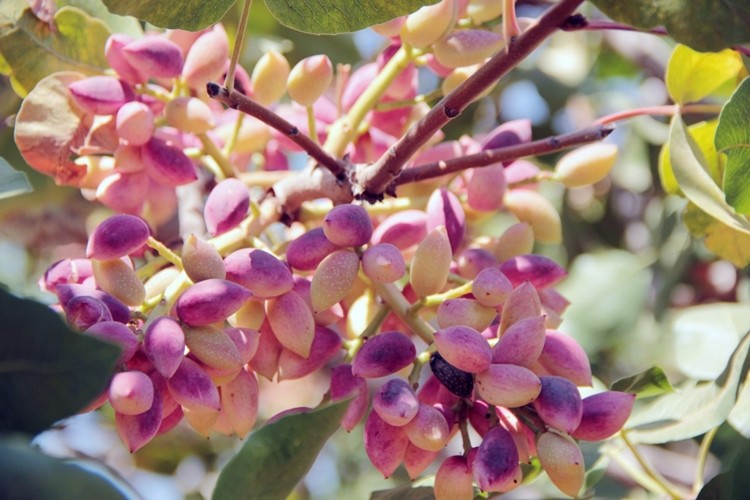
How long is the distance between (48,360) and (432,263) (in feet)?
1.22

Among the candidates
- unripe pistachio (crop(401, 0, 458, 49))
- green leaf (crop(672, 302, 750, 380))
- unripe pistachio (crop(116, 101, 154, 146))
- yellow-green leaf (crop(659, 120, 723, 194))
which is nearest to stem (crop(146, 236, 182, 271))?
unripe pistachio (crop(116, 101, 154, 146))

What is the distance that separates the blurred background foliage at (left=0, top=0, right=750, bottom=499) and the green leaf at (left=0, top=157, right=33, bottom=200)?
57 cm

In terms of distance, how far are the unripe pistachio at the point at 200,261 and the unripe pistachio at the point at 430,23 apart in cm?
33

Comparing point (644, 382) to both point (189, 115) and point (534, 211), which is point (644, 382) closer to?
point (534, 211)

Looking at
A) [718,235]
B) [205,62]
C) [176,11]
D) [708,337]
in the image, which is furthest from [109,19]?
[708,337]

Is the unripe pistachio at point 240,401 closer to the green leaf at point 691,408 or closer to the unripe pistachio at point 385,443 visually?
the unripe pistachio at point 385,443

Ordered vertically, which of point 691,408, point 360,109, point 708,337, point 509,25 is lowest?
point 708,337

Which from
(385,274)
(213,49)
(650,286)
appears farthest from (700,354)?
(213,49)

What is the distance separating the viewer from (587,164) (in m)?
1.07

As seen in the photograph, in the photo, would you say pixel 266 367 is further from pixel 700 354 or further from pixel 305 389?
pixel 305 389

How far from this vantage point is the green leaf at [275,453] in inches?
27.0

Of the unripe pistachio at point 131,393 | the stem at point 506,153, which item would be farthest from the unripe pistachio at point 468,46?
the unripe pistachio at point 131,393

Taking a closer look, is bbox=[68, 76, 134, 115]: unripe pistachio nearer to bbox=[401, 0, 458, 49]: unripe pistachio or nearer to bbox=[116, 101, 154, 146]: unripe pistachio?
→ bbox=[116, 101, 154, 146]: unripe pistachio

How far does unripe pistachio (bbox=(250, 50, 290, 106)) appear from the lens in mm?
1021
